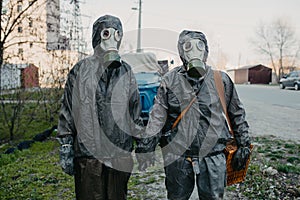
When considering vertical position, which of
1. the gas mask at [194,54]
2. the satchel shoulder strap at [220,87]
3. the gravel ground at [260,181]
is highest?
the gas mask at [194,54]

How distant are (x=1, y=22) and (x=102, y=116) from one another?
217 inches

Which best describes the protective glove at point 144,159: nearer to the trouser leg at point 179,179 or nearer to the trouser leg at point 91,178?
the trouser leg at point 179,179

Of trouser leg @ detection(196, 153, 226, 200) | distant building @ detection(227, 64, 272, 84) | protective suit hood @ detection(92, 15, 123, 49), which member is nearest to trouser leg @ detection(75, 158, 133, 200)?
trouser leg @ detection(196, 153, 226, 200)

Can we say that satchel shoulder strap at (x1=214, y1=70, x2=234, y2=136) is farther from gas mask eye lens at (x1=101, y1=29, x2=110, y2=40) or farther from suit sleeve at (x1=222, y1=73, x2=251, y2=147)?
gas mask eye lens at (x1=101, y1=29, x2=110, y2=40)

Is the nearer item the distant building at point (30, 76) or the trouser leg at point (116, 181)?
the trouser leg at point (116, 181)

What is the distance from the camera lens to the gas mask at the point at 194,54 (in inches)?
86.7

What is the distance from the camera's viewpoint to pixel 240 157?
7.81 feet

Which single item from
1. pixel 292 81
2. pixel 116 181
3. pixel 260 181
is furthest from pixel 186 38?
pixel 292 81

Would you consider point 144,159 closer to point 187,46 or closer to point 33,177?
point 187,46

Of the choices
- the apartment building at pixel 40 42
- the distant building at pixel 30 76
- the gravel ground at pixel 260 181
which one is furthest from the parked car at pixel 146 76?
the distant building at pixel 30 76

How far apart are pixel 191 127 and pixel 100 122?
618 mm

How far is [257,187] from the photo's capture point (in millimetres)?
4215

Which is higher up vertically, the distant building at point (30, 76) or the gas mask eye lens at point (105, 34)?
the gas mask eye lens at point (105, 34)

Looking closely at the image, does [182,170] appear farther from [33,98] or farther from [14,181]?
[33,98]
